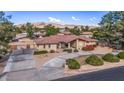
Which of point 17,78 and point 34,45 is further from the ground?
point 34,45

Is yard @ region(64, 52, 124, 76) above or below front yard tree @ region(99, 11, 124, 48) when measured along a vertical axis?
below

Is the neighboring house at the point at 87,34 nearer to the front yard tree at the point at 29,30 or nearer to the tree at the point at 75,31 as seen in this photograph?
the tree at the point at 75,31

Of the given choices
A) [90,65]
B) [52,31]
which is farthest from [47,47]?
[90,65]

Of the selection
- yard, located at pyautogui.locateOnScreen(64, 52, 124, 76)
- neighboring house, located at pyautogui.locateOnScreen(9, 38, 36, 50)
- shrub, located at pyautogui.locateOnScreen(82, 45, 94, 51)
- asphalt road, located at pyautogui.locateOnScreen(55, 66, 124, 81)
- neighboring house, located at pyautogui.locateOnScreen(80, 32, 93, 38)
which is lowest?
asphalt road, located at pyautogui.locateOnScreen(55, 66, 124, 81)

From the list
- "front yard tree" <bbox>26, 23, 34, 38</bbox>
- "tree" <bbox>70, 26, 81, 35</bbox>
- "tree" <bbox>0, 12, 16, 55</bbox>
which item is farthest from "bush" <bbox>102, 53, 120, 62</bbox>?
"tree" <bbox>0, 12, 16, 55</bbox>

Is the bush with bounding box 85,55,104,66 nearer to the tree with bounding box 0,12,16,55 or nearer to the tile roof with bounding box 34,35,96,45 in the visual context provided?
the tile roof with bounding box 34,35,96,45
